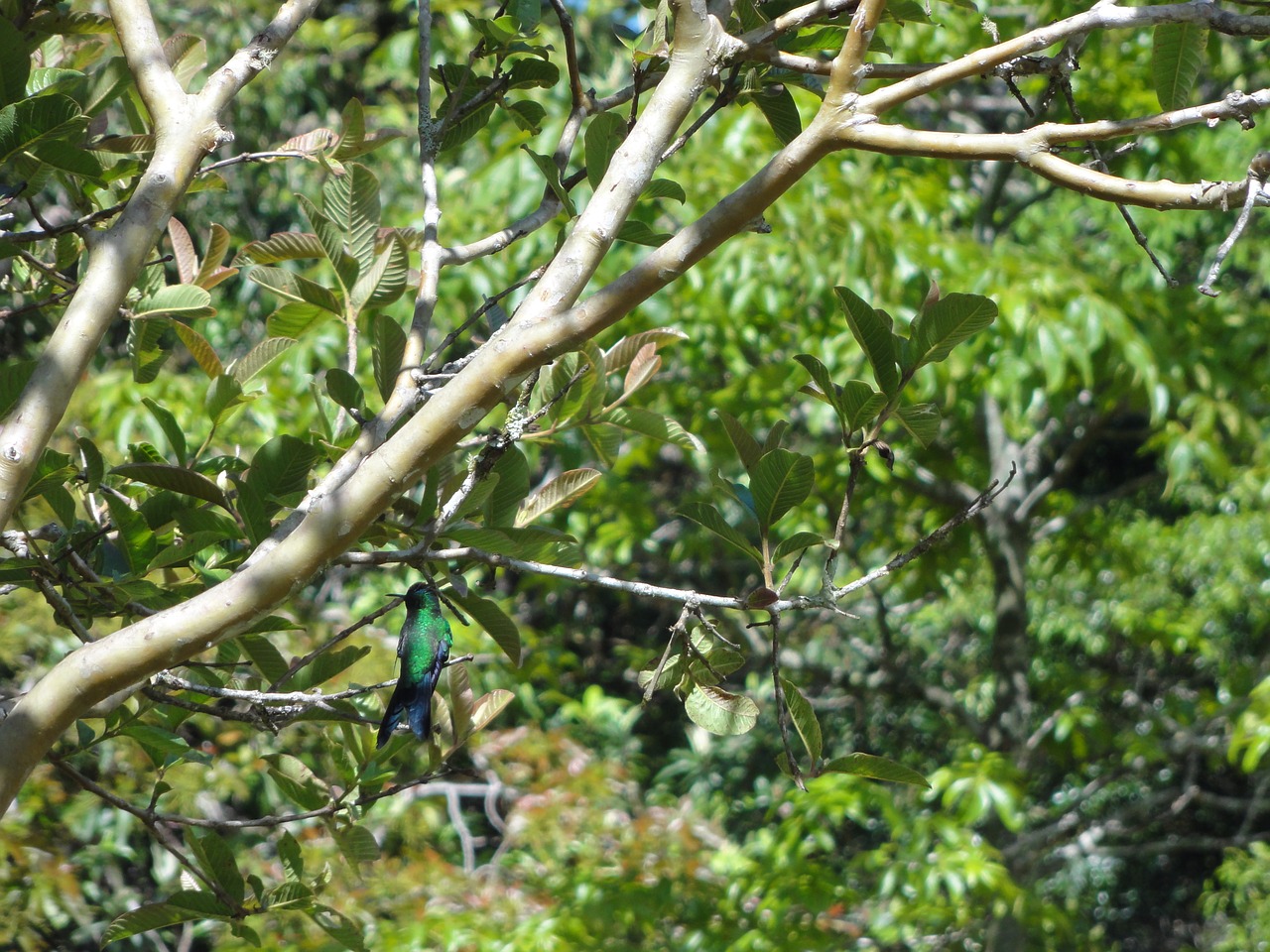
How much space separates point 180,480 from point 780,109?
28.0 inches

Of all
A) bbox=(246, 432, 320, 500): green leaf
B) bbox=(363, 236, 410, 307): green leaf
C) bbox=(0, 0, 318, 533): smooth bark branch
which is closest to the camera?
bbox=(0, 0, 318, 533): smooth bark branch

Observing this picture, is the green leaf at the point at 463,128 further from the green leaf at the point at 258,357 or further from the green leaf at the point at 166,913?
the green leaf at the point at 166,913

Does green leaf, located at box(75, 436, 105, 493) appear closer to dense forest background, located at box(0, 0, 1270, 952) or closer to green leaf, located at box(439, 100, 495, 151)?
dense forest background, located at box(0, 0, 1270, 952)

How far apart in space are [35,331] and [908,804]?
4.14 meters

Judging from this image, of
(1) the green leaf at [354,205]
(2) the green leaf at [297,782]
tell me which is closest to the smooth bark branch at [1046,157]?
(1) the green leaf at [354,205]

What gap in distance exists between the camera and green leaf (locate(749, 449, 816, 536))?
102cm

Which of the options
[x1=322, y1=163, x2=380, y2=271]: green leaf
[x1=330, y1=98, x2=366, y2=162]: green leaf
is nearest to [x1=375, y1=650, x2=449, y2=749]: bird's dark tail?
[x1=322, y1=163, x2=380, y2=271]: green leaf

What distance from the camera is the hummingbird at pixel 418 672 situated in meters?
→ 1.06

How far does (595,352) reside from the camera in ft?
3.27

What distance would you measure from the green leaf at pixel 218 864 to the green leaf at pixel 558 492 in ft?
1.48

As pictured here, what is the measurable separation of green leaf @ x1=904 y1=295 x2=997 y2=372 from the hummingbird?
0.48 metres

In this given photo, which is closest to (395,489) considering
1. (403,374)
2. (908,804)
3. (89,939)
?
(403,374)

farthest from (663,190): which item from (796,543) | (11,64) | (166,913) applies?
(166,913)

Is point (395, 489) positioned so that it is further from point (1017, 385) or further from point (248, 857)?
point (248, 857)
